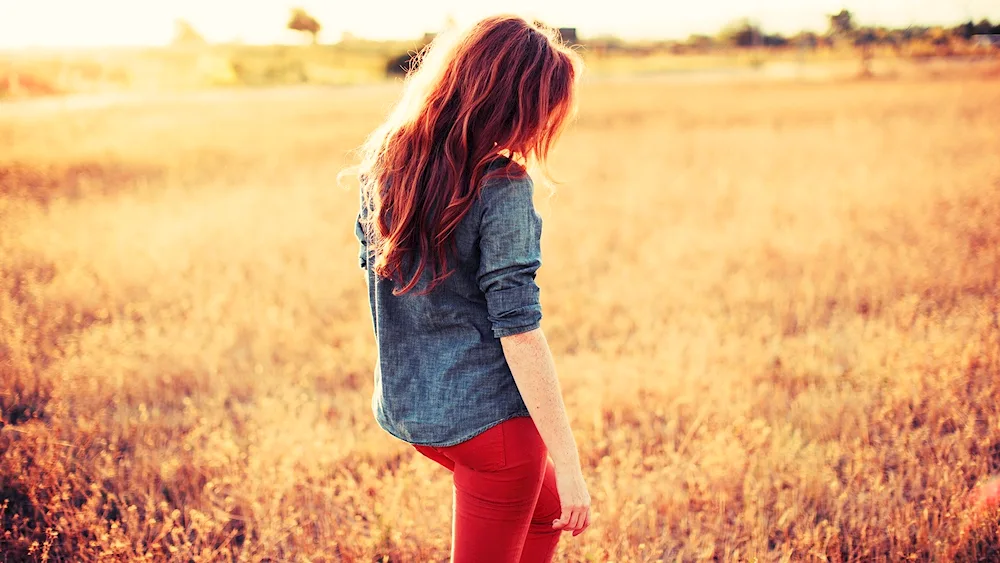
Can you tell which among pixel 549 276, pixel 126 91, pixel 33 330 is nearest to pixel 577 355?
pixel 549 276

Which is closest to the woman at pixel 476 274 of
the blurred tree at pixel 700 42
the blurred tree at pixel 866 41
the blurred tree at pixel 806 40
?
the blurred tree at pixel 866 41

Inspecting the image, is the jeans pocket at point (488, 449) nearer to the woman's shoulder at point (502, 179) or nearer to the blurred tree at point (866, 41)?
the woman's shoulder at point (502, 179)

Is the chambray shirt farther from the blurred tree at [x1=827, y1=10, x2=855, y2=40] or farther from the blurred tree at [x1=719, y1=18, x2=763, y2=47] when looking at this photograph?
the blurred tree at [x1=719, y1=18, x2=763, y2=47]

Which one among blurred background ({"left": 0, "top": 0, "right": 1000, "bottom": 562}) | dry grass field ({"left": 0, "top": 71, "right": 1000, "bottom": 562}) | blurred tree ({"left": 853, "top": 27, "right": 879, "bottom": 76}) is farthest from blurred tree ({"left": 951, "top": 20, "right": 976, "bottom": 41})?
dry grass field ({"left": 0, "top": 71, "right": 1000, "bottom": 562})

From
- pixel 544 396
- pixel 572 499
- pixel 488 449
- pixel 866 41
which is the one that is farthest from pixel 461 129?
pixel 866 41

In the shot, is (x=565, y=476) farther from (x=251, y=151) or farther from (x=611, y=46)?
(x=611, y=46)

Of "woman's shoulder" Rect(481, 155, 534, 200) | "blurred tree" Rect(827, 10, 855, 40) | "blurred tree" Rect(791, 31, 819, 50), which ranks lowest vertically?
"woman's shoulder" Rect(481, 155, 534, 200)

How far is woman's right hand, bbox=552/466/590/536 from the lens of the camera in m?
1.59

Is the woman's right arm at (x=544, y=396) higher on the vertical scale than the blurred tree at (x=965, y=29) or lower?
lower

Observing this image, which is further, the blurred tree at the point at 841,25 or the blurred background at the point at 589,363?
the blurred tree at the point at 841,25

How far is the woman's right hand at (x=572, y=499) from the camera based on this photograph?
5.22ft

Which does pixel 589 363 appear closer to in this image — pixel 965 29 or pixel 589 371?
pixel 589 371

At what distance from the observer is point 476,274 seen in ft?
4.99

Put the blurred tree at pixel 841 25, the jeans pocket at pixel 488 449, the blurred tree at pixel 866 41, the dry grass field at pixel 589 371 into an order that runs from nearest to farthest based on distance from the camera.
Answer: the jeans pocket at pixel 488 449, the dry grass field at pixel 589 371, the blurred tree at pixel 866 41, the blurred tree at pixel 841 25
